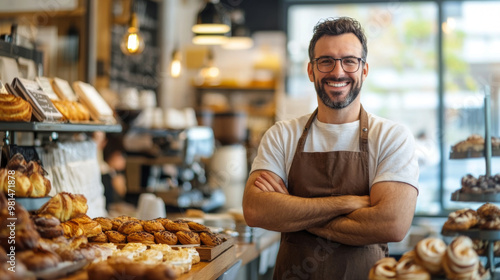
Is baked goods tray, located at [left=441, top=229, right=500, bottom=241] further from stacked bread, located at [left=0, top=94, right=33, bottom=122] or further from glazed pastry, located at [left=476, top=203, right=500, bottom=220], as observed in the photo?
stacked bread, located at [left=0, top=94, right=33, bottom=122]

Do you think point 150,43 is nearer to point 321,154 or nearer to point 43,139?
point 43,139

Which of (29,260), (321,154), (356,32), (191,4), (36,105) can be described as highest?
(191,4)

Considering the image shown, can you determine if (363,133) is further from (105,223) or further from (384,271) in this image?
(105,223)

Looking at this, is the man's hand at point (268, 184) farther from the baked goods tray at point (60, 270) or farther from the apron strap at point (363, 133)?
the baked goods tray at point (60, 270)

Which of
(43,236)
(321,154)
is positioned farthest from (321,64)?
(43,236)

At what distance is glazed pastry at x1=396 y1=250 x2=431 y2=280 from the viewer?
167 cm

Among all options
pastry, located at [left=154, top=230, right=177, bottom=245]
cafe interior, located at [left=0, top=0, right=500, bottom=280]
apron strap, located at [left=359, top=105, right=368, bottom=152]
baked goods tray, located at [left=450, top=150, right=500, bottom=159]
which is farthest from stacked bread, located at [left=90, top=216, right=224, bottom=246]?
baked goods tray, located at [left=450, top=150, right=500, bottom=159]

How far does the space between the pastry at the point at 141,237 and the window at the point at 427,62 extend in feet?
16.7

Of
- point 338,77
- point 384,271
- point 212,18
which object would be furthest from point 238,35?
point 384,271

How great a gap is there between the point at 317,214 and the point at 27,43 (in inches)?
81.8

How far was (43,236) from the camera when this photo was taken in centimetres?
192

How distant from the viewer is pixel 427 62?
7457 millimetres

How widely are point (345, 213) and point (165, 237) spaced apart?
773mm

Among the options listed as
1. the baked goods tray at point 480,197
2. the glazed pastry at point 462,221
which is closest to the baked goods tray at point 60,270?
the glazed pastry at point 462,221
